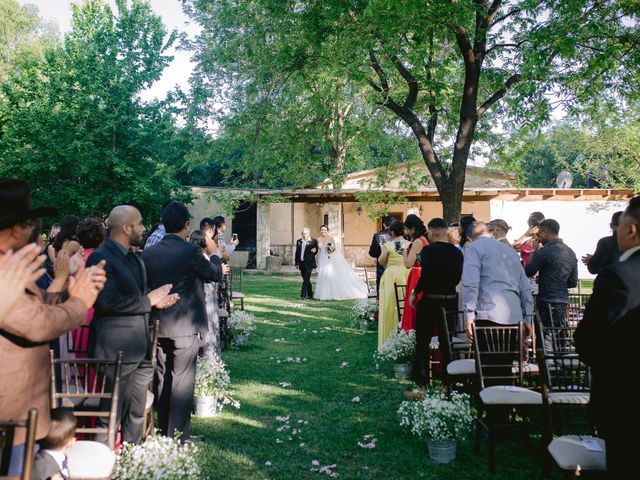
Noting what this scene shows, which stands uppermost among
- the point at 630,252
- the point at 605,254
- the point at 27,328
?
the point at 630,252

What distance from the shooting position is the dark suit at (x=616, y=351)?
2.86 meters

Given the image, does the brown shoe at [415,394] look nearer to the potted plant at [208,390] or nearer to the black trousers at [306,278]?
the potted plant at [208,390]

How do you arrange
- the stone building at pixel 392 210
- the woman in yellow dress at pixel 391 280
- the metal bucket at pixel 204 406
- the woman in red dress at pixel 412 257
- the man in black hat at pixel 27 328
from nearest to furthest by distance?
the man in black hat at pixel 27 328, the metal bucket at pixel 204 406, the woman in red dress at pixel 412 257, the woman in yellow dress at pixel 391 280, the stone building at pixel 392 210

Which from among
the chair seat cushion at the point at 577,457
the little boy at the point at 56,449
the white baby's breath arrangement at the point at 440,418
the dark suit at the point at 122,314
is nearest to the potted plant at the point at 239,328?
the white baby's breath arrangement at the point at 440,418

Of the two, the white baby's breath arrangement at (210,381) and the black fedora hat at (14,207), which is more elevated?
the black fedora hat at (14,207)

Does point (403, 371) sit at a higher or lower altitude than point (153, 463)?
lower

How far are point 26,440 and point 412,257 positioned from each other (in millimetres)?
6473

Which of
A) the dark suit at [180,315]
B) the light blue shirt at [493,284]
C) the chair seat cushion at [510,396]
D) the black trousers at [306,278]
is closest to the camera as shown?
the chair seat cushion at [510,396]

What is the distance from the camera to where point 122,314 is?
424 centimetres

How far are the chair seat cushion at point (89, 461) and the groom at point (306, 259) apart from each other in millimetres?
14227

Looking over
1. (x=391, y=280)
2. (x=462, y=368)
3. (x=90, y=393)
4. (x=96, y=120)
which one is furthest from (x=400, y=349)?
(x=96, y=120)

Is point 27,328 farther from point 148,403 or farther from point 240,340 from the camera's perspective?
point 240,340

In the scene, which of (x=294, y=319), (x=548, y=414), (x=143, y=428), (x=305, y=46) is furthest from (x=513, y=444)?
(x=305, y=46)

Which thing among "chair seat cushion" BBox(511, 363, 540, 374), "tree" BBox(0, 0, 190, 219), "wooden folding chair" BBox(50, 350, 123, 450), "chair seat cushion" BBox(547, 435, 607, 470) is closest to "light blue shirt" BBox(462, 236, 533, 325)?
"chair seat cushion" BBox(511, 363, 540, 374)
